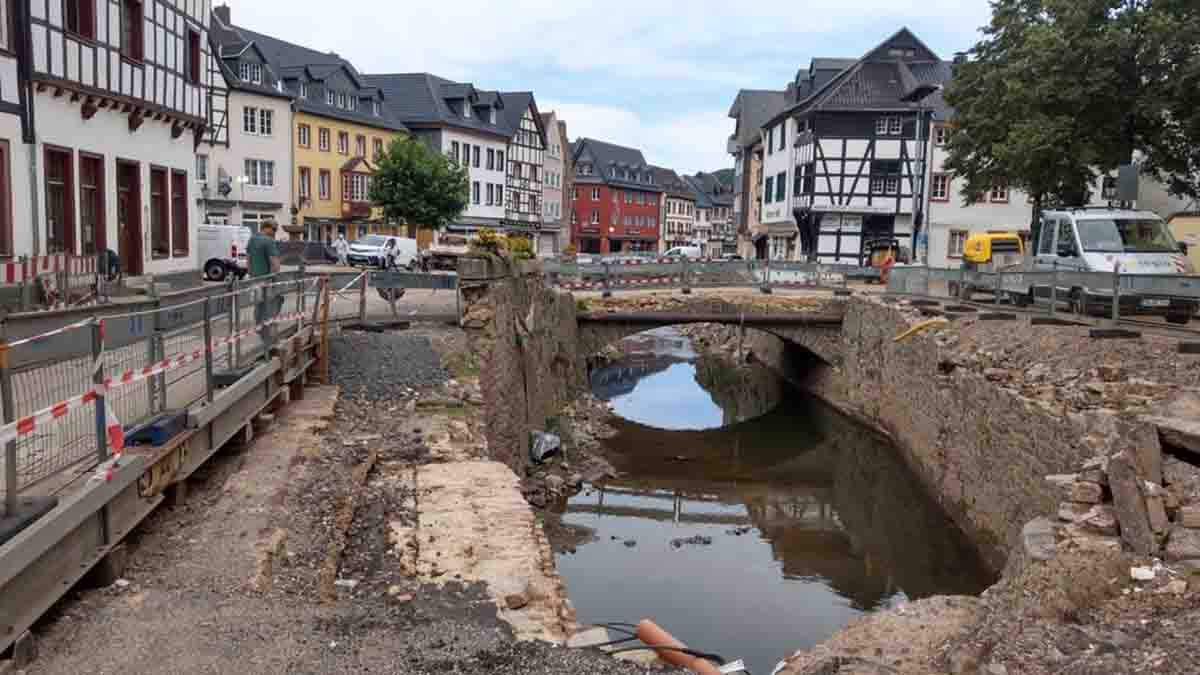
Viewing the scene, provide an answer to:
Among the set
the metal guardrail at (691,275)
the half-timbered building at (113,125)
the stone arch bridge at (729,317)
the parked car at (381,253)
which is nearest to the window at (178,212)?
the half-timbered building at (113,125)

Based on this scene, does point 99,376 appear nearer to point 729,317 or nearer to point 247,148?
point 729,317

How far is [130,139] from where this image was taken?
20.9 meters

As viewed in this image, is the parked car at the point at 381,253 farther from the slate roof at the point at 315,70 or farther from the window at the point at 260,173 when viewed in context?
the slate roof at the point at 315,70

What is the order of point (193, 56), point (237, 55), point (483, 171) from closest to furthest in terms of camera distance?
point (193, 56)
point (237, 55)
point (483, 171)

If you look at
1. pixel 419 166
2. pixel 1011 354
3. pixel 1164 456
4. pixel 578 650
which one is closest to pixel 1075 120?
pixel 1011 354

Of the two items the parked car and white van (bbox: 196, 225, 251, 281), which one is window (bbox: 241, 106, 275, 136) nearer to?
the parked car

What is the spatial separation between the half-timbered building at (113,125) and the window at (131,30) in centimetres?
2

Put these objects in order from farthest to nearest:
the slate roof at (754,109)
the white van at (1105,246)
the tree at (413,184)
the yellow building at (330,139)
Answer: the slate roof at (754,109), the yellow building at (330,139), the tree at (413,184), the white van at (1105,246)

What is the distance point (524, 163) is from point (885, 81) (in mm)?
29471

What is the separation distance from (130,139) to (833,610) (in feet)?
56.9

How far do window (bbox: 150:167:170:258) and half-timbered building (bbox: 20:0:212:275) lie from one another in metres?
0.02

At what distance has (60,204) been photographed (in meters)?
18.6

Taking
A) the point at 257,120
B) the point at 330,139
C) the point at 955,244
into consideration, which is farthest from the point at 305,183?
the point at 955,244

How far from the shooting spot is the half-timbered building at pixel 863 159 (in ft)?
136
